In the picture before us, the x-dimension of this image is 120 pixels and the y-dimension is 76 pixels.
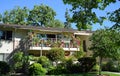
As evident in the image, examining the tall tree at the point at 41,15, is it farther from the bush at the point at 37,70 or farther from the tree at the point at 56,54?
the bush at the point at 37,70

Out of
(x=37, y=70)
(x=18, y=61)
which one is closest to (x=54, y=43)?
(x=18, y=61)

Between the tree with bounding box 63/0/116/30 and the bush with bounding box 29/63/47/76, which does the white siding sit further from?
the tree with bounding box 63/0/116/30

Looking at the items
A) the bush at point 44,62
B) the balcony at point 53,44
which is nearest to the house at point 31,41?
the balcony at point 53,44

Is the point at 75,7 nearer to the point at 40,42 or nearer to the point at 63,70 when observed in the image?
the point at 63,70

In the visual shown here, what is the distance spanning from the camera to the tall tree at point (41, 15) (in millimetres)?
79375

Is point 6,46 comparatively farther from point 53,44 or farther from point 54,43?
point 54,43

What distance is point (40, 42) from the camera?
142ft

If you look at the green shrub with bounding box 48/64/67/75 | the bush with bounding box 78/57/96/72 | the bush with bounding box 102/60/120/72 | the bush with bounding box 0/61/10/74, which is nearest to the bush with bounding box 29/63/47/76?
the green shrub with bounding box 48/64/67/75

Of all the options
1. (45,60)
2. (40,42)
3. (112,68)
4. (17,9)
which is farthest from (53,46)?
(17,9)

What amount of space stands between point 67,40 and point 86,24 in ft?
75.6

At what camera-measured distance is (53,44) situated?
4347cm

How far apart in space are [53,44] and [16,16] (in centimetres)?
3749

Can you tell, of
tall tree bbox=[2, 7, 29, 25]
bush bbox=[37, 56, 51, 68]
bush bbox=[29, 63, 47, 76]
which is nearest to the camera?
bush bbox=[29, 63, 47, 76]

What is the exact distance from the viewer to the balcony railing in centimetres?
4278
